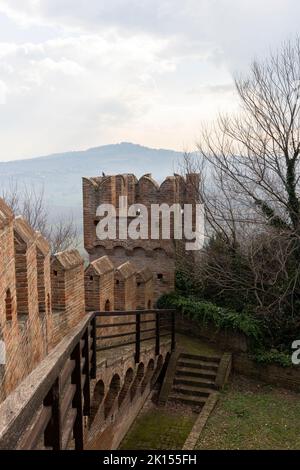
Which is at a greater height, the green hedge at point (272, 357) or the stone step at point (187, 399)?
the green hedge at point (272, 357)

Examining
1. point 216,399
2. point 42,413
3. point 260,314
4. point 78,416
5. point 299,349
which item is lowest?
point 216,399

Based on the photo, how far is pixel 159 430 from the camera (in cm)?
795

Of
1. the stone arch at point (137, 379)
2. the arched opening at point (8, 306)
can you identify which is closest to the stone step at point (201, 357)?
the stone arch at point (137, 379)

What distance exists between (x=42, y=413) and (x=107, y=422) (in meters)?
5.27

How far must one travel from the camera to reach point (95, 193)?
11.0m

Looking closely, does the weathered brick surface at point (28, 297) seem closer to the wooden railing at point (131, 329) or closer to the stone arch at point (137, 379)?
the wooden railing at point (131, 329)

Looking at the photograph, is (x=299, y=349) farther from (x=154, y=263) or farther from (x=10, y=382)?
(x=10, y=382)

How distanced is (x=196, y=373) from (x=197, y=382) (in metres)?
0.25

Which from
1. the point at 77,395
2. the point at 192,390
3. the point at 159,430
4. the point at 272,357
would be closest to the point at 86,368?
the point at 77,395

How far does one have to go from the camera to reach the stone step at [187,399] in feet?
28.5

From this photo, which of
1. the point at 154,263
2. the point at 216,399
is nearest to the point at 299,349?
the point at 216,399

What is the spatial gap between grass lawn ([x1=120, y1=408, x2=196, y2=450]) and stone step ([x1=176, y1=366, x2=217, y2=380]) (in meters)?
0.99

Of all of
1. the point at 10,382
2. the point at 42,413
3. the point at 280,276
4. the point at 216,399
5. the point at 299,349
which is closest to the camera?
the point at 42,413

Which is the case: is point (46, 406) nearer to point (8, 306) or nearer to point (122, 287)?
point (8, 306)
